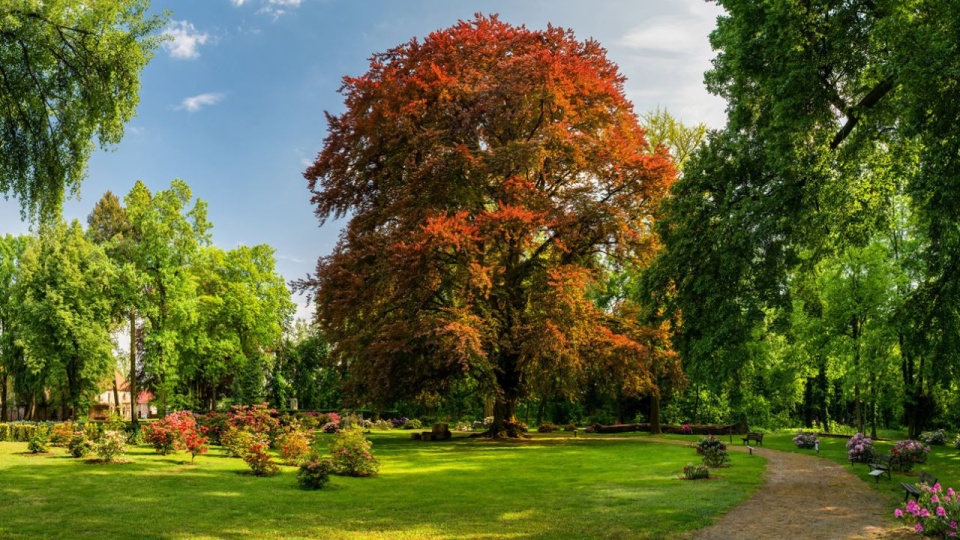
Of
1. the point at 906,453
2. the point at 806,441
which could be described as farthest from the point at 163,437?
the point at 806,441

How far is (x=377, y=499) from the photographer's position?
45.7ft

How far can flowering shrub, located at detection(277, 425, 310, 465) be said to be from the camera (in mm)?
19922

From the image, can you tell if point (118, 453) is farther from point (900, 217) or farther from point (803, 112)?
point (900, 217)

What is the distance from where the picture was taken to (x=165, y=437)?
21.9 meters

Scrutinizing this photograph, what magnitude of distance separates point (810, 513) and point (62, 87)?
18.7m

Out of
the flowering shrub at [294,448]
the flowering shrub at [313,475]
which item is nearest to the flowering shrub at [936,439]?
the flowering shrub at [294,448]

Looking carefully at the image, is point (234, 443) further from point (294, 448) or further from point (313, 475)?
point (313, 475)

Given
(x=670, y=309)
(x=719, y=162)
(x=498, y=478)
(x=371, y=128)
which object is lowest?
(x=498, y=478)

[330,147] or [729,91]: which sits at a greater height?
[330,147]

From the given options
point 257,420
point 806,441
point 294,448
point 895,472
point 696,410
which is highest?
point 257,420

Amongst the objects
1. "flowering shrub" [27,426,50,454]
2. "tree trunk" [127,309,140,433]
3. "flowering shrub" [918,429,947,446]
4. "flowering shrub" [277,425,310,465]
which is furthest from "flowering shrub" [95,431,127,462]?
"flowering shrub" [918,429,947,446]

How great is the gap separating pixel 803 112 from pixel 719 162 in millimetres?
2214

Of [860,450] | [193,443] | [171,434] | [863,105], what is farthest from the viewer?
[171,434]

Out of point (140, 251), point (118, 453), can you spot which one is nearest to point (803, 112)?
point (118, 453)
